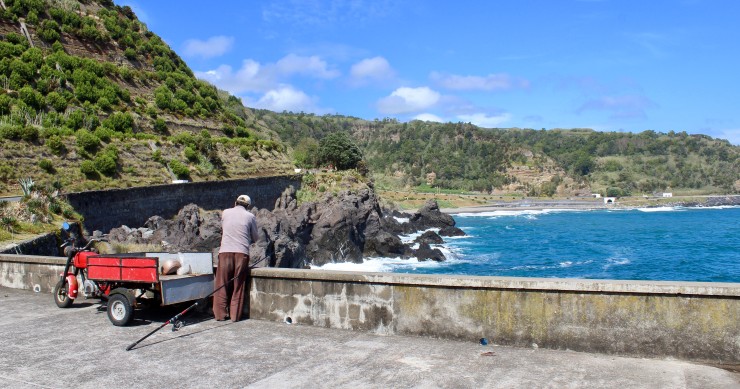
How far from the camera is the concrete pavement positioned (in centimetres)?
592

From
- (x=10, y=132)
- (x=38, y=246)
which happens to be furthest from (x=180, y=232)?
(x=38, y=246)

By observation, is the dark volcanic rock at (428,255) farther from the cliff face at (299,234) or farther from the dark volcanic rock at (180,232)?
the dark volcanic rock at (180,232)

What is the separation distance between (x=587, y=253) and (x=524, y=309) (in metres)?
49.3

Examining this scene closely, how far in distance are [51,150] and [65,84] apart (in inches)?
607

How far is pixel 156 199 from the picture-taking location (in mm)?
35781

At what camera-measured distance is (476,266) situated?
4162 cm

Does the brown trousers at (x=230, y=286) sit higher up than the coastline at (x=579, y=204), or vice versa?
the brown trousers at (x=230, y=286)

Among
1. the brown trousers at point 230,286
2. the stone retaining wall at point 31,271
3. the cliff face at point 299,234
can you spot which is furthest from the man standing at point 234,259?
the cliff face at point 299,234

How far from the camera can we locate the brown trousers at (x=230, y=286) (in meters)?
8.50

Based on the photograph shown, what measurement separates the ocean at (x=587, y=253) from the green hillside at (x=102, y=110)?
48.0ft

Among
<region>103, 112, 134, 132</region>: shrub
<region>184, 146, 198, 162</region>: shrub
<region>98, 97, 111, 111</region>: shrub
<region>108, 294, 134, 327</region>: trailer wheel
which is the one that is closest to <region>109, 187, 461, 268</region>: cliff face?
<region>184, 146, 198, 162</region>: shrub

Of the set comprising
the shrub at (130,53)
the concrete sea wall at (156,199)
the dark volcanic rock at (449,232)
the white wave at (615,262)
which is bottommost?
the white wave at (615,262)

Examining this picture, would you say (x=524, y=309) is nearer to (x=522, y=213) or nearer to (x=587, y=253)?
(x=587, y=253)

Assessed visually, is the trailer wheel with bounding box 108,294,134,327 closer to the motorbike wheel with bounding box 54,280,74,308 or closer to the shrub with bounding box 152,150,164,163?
the motorbike wheel with bounding box 54,280,74,308
